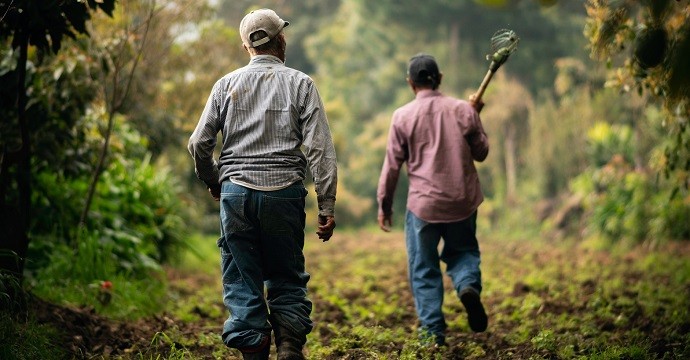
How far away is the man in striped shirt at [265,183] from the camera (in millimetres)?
4094

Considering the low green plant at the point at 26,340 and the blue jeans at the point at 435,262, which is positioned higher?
the blue jeans at the point at 435,262

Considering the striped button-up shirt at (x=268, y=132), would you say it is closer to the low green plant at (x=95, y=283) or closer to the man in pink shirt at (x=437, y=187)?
the man in pink shirt at (x=437, y=187)

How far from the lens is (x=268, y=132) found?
13.6 feet

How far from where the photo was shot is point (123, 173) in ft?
29.4

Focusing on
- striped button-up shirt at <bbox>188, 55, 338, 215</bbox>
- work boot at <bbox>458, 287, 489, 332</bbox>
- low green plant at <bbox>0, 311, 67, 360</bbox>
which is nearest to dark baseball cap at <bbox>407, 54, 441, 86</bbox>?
work boot at <bbox>458, 287, 489, 332</bbox>

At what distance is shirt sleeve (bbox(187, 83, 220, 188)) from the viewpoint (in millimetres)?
4211

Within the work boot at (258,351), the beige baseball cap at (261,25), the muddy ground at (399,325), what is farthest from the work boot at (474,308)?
the beige baseball cap at (261,25)

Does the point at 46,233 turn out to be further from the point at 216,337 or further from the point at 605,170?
the point at 605,170

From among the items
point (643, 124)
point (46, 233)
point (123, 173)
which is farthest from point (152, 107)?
point (643, 124)

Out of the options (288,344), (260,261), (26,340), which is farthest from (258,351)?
(26,340)

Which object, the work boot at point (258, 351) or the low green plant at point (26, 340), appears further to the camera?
the low green plant at point (26, 340)

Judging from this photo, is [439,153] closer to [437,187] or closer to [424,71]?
[437,187]

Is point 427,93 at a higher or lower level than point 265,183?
higher

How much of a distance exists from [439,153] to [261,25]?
1.88 meters
